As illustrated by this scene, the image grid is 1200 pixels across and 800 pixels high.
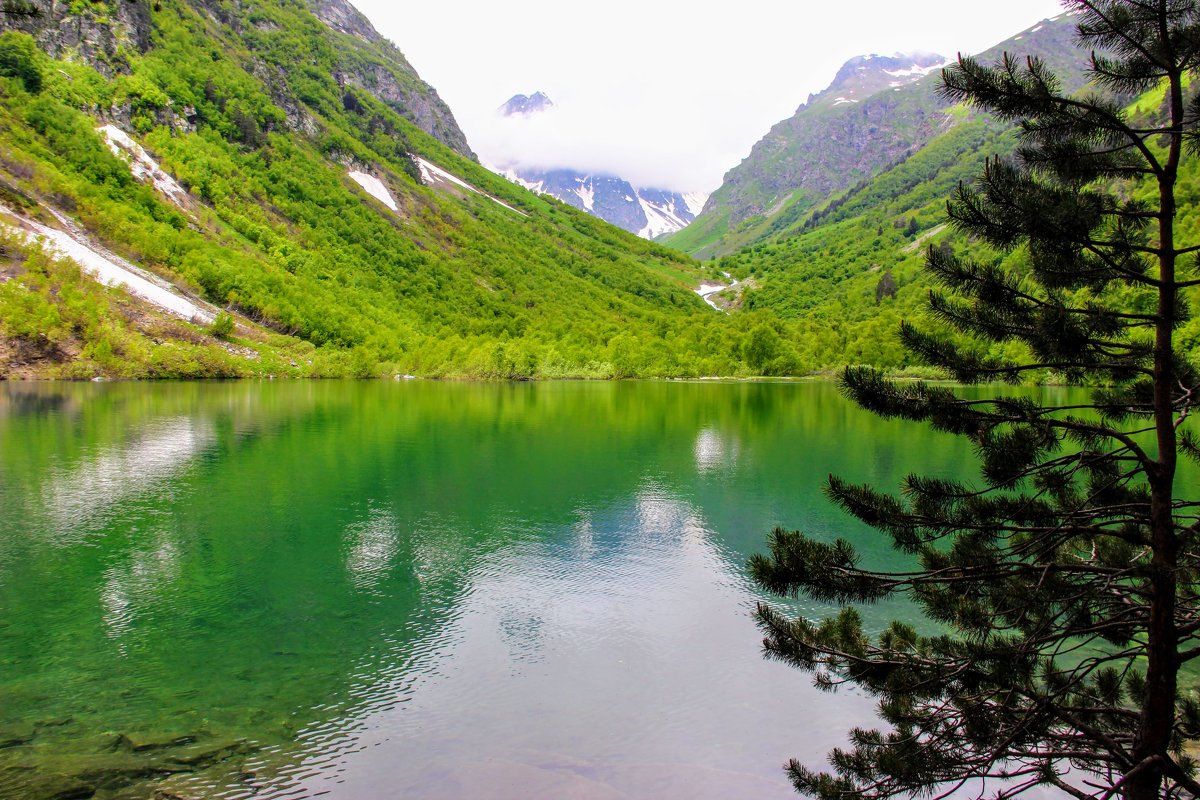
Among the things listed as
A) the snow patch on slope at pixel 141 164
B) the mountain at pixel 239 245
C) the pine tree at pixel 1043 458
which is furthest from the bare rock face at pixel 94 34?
the pine tree at pixel 1043 458

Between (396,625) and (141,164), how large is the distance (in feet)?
431

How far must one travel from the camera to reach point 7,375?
71.9 m

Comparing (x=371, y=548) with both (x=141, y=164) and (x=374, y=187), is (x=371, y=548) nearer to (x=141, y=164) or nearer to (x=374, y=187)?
(x=141, y=164)

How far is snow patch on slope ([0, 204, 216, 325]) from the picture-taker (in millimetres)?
84562

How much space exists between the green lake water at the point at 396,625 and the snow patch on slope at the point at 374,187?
146 metres

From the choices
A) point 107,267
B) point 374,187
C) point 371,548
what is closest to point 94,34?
point 374,187

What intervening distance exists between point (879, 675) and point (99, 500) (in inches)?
953

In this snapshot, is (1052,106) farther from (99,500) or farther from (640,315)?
(640,315)

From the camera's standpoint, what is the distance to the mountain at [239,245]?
84312mm

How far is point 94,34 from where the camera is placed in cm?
12600

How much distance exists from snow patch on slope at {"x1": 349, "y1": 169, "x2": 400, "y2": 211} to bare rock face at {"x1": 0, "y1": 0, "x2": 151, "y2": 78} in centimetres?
4601

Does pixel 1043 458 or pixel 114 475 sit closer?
pixel 1043 458

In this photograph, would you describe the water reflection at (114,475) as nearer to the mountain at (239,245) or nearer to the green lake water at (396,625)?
the green lake water at (396,625)

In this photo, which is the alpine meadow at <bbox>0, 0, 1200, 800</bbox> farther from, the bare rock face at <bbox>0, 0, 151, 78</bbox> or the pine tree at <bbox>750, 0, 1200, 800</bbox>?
the bare rock face at <bbox>0, 0, 151, 78</bbox>
